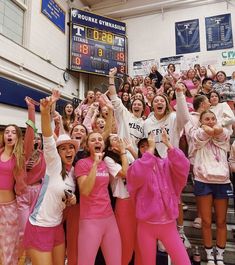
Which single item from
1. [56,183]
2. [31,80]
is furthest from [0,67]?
[56,183]

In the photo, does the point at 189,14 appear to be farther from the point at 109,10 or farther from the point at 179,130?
the point at 179,130

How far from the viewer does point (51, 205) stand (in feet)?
6.75

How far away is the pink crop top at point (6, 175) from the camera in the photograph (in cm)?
246

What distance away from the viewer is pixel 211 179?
270 cm

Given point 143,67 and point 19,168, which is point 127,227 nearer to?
point 19,168

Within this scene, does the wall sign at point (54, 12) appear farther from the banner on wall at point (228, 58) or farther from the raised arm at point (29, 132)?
the raised arm at point (29, 132)

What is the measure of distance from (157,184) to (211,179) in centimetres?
84

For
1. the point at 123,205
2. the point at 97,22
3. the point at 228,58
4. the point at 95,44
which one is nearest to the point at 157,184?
the point at 123,205

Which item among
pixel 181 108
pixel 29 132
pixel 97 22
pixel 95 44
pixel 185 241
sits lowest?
pixel 185 241

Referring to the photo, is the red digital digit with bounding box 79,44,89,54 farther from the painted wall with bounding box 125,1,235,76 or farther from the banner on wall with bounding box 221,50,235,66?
the banner on wall with bounding box 221,50,235,66

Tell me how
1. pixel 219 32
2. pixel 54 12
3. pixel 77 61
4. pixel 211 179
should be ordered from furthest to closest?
1. pixel 77 61
2. pixel 219 32
3. pixel 54 12
4. pixel 211 179

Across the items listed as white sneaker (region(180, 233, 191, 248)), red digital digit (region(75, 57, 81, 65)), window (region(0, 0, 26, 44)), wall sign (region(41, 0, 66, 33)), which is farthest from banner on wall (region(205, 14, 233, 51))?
white sneaker (region(180, 233, 191, 248))

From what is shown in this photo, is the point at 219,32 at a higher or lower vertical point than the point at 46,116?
higher

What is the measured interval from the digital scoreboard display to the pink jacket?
7.21m
